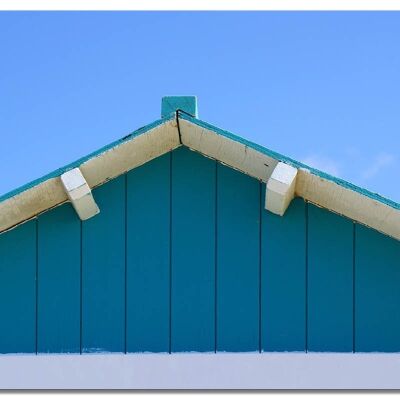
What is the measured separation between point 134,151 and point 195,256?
0.66 m

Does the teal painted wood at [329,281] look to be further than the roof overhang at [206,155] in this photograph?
Yes

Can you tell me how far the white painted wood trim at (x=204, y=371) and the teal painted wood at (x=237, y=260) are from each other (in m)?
0.18

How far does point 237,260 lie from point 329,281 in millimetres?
504

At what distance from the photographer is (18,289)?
16.0 ft

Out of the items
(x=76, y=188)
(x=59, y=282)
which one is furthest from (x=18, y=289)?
(x=76, y=188)

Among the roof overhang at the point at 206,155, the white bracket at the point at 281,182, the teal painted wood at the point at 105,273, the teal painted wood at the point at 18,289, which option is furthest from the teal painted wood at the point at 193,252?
the teal painted wood at the point at 18,289

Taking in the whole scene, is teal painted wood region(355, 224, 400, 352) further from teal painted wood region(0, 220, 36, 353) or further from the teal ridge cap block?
teal painted wood region(0, 220, 36, 353)

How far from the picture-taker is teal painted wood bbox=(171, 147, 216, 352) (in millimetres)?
4797

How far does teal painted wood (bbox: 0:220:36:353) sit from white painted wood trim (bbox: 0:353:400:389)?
0.15 meters

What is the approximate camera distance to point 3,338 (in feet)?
15.9

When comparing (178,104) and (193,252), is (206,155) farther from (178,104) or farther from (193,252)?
(193,252)

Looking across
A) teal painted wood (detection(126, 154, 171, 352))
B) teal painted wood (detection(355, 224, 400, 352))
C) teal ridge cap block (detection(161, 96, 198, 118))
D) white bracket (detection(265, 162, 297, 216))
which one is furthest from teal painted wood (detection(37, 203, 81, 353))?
teal painted wood (detection(355, 224, 400, 352))

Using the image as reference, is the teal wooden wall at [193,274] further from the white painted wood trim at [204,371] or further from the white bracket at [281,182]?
the white bracket at [281,182]

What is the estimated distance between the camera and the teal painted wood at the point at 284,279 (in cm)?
475
